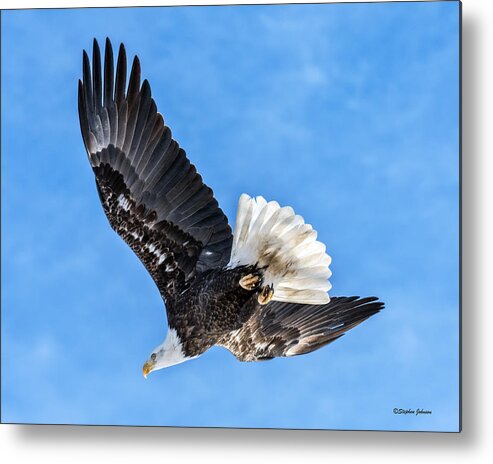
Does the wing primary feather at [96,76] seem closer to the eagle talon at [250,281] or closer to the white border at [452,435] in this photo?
the white border at [452,435]

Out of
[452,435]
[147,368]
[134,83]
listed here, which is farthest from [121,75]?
[452,435]

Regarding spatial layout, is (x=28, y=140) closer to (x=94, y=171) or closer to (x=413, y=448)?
(x=94, y=171)

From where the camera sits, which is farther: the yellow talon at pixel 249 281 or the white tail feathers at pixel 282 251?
the yellow talon at pixel 249 281

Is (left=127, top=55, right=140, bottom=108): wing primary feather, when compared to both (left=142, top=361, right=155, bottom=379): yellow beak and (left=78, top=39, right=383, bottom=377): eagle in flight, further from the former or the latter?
(left=142, top=361, right=155, bottom=379): yellow beak

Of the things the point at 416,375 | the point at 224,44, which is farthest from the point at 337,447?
the point at 224,44
